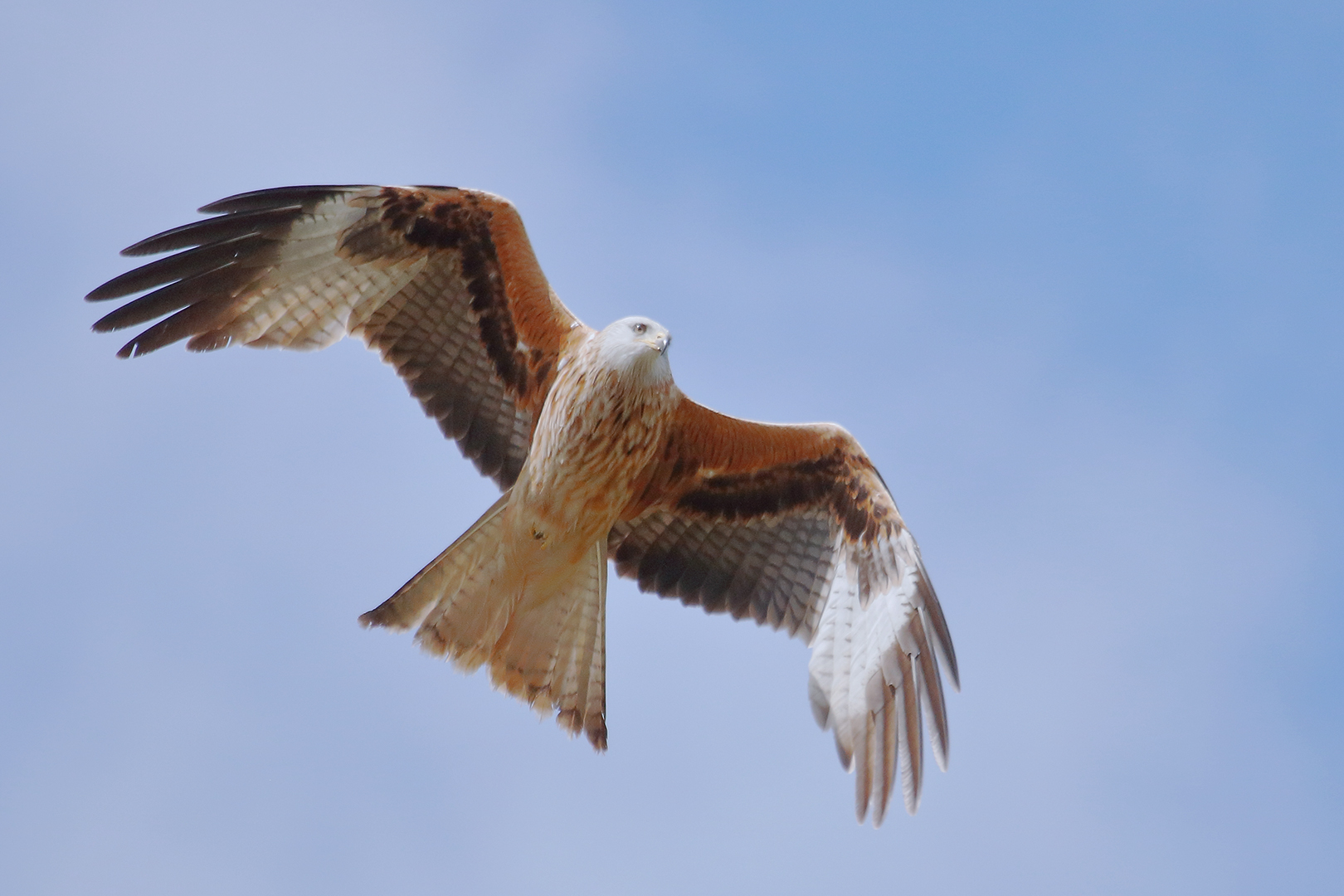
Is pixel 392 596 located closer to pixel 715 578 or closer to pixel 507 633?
pixel 507 633

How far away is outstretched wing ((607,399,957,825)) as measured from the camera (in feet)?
25.6

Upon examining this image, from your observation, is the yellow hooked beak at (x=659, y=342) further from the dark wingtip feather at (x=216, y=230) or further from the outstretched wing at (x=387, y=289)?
the dark wingtip feather at (x=216, y=230)

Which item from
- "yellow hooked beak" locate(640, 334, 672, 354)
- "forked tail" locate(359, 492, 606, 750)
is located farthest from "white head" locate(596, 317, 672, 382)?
"forked tail" locate(359, 492, 606, 750)

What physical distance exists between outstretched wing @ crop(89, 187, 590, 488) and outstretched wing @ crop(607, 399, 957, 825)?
1.08 m

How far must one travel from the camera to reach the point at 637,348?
299 inches

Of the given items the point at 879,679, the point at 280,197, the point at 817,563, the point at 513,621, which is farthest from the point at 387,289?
the point at 879,679

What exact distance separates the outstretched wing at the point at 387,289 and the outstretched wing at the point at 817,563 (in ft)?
3.54

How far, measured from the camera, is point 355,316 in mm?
8406

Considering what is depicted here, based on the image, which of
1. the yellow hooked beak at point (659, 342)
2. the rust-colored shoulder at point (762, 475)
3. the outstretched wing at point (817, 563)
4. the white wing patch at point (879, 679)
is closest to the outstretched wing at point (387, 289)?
the yellow hooked beak at point (659, 342)

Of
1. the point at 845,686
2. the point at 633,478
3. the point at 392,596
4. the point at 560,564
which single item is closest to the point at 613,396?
the point at 633,478

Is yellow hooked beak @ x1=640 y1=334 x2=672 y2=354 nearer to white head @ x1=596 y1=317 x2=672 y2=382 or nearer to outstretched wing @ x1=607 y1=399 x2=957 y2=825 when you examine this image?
white head @ x1=596 y1=317 x2=672 y2=382

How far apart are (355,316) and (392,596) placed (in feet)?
5.97

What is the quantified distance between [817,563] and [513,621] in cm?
205

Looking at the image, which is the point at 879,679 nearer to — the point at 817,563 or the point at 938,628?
the point at 938,628
